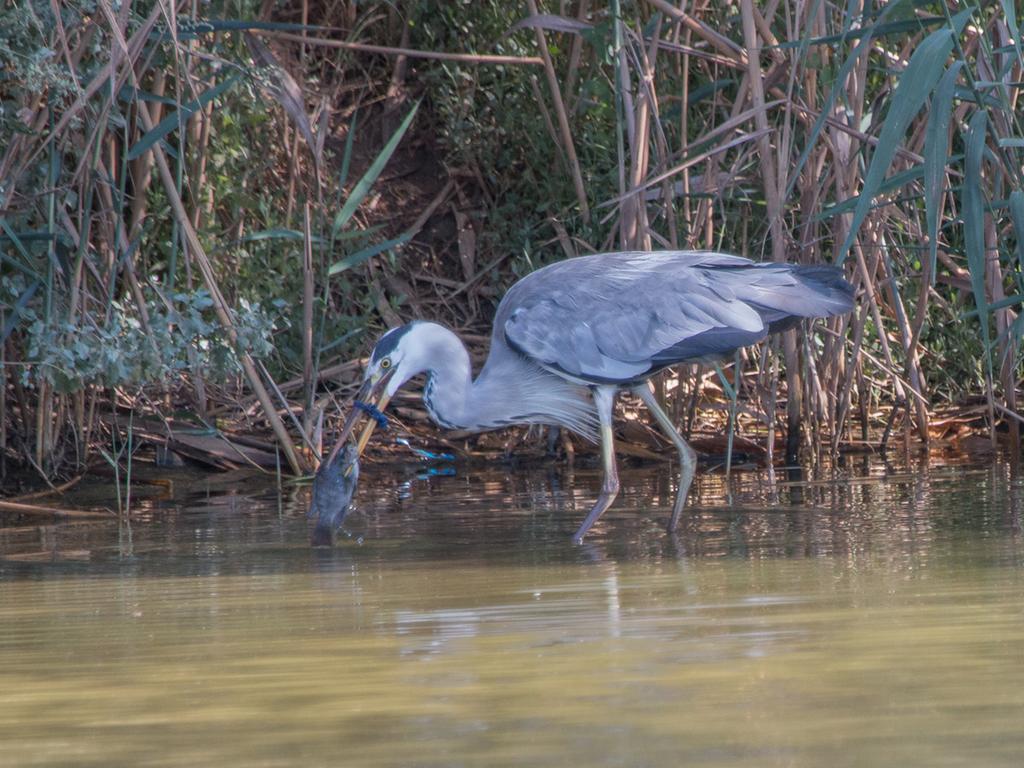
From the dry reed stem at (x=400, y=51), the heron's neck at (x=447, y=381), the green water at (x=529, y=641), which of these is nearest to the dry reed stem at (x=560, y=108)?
the dry reed stem at (x=400, y=51)

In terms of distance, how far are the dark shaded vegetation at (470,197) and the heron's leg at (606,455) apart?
549 mm

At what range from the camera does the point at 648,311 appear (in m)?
5.71

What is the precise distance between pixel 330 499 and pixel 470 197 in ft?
17.4

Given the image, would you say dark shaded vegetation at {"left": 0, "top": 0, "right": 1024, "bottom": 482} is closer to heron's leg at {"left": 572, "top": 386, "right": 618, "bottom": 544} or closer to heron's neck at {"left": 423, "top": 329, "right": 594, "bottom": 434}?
heron's leg at {"left": 572, "top": 386, "right": 618, "bottom": 544}

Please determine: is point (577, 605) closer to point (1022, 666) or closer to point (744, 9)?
point (1022, 666)

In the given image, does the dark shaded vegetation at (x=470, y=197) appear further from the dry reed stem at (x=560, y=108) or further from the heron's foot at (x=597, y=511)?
the heron's foot at (x=597, y=511)

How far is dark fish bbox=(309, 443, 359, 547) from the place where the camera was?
4859 millimetres

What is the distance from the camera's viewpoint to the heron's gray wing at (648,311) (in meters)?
5.61

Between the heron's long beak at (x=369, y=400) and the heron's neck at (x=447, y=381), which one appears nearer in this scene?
the heron's long beak at (x=369, y=400)

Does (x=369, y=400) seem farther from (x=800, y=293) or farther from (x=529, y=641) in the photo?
(x=529, y=641)

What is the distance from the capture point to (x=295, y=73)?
947cm

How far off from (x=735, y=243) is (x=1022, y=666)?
523 cm

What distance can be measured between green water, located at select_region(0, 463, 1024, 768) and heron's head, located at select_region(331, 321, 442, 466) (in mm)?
408

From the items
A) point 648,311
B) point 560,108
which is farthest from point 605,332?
point 560,108
